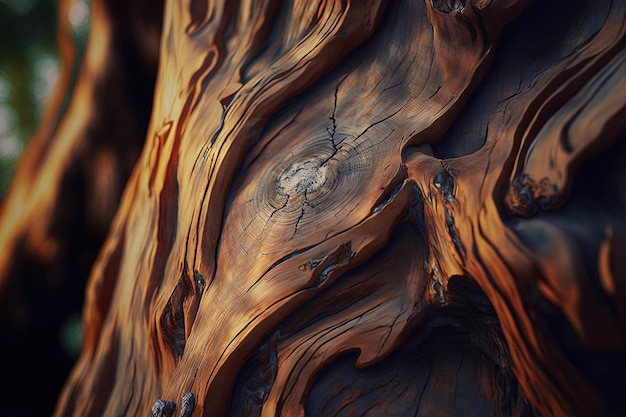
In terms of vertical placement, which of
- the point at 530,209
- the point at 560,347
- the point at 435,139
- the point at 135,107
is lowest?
the point at 560,347

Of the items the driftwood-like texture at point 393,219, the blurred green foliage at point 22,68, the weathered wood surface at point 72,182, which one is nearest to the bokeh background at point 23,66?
the blurred green foliage at point 22,68

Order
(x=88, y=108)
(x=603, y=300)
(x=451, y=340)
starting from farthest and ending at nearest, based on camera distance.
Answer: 1. (x=88, y=108)
2. (x=451, y=340)
3. (x=603, y=300)

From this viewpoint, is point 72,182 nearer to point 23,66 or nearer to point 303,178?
point 303,178

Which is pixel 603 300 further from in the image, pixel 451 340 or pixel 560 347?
pixel 451 340

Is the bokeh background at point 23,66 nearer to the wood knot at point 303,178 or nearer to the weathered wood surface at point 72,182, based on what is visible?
the weathered wood surface at point 72,182

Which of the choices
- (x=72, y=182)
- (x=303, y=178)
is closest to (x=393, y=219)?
(x=303, y=178)

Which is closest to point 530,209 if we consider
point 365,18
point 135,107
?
point 365,18

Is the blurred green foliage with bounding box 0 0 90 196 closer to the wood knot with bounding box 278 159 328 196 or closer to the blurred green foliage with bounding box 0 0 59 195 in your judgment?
the blurred green foliage with bounding box 0 0 59 195

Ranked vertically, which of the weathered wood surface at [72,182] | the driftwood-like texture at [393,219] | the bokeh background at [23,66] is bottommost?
the driftwood-like texture at [393,219]
